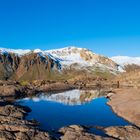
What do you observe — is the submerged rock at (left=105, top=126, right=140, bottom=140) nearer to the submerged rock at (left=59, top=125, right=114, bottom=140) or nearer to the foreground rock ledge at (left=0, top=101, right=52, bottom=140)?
the submerged rock at (left=59, top=125, right=114, bottom=140)

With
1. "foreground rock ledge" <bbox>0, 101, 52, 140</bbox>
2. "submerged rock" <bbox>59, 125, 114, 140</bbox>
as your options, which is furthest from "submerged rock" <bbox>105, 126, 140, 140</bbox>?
"foreground rock ledge" <bbox>0, 101, 52, 140</bbox>

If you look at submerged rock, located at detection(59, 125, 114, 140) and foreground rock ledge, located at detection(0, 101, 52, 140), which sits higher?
foreground rock ledge, located at detection(0, 101, 52, 140)

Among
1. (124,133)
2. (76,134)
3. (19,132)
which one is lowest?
(124,133)

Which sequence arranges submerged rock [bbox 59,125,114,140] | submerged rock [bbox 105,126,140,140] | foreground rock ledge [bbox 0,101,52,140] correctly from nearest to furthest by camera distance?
foreground rock ledge [bbox 0,101,52,140] → submerged rock [bbox 59,125,114,140] → submerged rock [bbox 105,126,140,140]

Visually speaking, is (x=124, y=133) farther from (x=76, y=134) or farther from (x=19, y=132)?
(x=19, y=132)

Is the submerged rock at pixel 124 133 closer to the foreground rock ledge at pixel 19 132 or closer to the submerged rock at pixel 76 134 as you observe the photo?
the submerged rock at pixel 76 134

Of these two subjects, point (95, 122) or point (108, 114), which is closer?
point (95, 122)

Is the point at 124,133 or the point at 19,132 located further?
the point at 124,133

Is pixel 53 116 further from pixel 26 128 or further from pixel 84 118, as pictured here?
pixel 26 128

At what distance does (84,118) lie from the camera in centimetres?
11069

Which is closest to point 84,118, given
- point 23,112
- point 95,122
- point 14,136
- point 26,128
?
point 95,122

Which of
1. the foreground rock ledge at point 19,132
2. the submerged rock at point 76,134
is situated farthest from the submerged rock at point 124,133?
the foreground rock ledge at point 19,132

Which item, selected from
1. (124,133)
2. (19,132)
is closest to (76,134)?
(124,133)

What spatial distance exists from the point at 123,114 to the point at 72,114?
1884 cm
